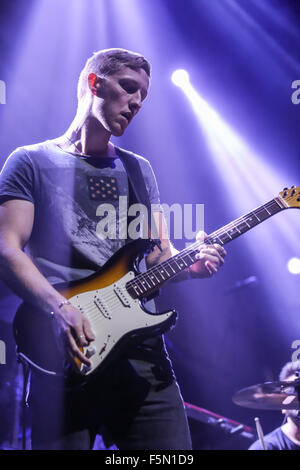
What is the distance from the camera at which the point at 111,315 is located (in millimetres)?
1971

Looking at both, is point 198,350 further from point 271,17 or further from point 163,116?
point 271,17

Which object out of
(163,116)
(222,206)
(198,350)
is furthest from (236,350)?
(163,116)

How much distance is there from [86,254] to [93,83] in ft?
3.46

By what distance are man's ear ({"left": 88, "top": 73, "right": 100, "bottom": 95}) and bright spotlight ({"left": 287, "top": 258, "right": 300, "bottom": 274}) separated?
3.92m

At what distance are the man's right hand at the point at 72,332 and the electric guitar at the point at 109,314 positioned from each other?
4 centimetres

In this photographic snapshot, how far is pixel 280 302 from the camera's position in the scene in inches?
228

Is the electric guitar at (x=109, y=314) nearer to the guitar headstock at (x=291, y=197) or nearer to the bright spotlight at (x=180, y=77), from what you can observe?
the guitar headstock at (x=291, y=197)

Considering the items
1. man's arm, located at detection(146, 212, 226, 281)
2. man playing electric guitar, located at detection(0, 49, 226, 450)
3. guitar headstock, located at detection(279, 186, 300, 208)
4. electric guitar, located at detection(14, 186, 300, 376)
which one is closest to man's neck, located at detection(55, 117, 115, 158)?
man playing electric guitar, located at detection(0, 49, 226, 450)

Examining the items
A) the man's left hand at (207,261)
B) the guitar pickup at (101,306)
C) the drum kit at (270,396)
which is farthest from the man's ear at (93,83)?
the drum kit at (270,396)

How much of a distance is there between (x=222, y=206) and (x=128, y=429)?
380 cm

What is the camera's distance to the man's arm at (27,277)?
172 cm

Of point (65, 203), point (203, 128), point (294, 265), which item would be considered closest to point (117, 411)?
point (65, 203)

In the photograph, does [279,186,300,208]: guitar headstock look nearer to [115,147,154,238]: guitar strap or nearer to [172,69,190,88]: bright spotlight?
A: [115,147,154,238]: guitar strap

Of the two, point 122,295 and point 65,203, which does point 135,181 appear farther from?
point 122,295
